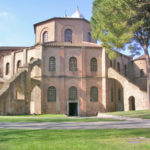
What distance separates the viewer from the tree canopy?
18125mm

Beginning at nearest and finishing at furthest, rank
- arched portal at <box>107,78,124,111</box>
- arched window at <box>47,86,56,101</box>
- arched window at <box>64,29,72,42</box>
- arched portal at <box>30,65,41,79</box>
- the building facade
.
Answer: the building facade → arched window at <box>47,86,56,101</box> → arched portal at <box>30,65,41,79</box> → arched portal at <box>107,78,124,111</box> → arched window at <box>64,29,72,42</box>

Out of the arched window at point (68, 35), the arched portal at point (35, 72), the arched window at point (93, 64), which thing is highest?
the arched window at point (68, 35)

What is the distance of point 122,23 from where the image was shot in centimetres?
2011

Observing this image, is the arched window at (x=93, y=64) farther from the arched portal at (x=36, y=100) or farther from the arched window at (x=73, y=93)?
the arched portal at (x=36, y=100)

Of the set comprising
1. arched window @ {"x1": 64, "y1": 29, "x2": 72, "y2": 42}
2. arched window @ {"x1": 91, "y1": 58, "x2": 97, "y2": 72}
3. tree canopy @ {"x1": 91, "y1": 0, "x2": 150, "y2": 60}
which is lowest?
arched window @ {"x1": 91, "y1": 58, "x2": 97, "y2": 72}

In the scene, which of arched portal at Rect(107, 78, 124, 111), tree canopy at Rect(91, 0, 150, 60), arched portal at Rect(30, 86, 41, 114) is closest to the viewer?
tree canopy at Rect(91, 0, 150, 60)

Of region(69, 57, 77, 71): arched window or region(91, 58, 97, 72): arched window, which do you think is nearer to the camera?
region(69, 57, 77, 71): arched window

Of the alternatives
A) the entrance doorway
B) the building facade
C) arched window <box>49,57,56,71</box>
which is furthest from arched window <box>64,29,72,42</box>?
the entrance doorway

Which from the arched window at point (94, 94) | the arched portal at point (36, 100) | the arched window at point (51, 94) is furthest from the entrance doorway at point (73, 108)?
the arched portal at point (36, 100)

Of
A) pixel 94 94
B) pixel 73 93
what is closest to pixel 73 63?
pixel 73 93

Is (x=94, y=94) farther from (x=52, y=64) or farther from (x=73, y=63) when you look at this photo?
(x=52, y=64)

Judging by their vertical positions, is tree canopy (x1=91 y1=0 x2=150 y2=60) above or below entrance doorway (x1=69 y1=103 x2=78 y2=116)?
above

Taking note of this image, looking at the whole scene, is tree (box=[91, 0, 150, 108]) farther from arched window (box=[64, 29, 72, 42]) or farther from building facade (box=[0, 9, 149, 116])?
arched window (box=[64, 29, 72, 42])

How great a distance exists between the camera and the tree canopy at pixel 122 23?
18125 millimetres
